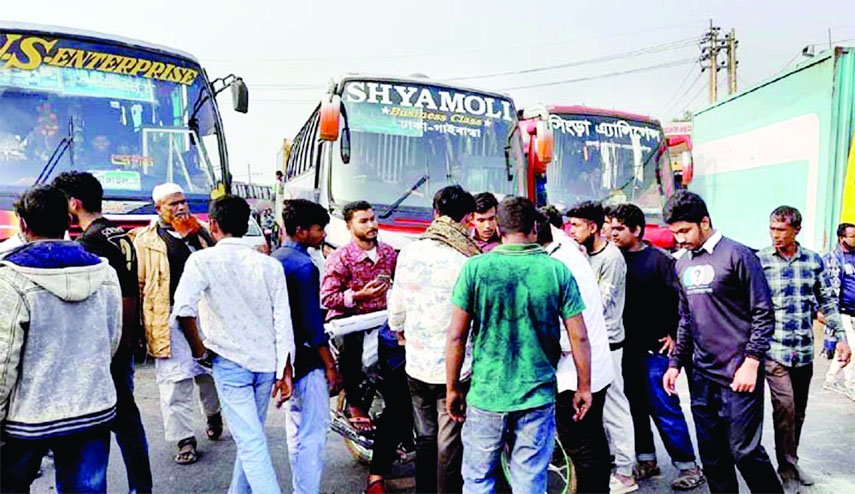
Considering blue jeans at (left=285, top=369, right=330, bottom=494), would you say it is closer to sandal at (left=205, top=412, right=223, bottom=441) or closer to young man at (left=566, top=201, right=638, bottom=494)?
sandal at (left=205, top=412, right=223, bottom=441)

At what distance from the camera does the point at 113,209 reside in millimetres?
6250

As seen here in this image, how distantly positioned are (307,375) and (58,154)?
459 centimetres

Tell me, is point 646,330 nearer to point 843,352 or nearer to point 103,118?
point 843,352

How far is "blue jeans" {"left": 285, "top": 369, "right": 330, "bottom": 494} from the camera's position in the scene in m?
3.29

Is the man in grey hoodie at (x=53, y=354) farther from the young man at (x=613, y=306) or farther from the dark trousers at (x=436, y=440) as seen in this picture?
the young man at (x=613, y=306)

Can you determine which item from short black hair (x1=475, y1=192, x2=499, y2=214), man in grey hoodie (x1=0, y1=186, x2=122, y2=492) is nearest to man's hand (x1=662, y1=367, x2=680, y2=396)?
short black hair (x1=475, y1=192, x2=499, y2=214)

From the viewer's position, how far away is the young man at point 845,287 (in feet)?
19.2

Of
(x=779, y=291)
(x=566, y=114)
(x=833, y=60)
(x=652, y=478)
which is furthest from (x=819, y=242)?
(x=652, y=478)

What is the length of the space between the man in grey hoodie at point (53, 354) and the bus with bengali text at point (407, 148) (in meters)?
3.67

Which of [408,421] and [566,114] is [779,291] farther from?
[566,114]

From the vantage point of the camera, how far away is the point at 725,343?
3168 mm

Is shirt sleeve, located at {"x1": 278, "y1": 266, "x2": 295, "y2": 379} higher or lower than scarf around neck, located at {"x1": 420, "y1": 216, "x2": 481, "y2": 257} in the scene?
lower

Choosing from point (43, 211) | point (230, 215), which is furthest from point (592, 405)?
point (43, 211)

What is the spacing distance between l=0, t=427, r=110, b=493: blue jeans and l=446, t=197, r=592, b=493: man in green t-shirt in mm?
1542
